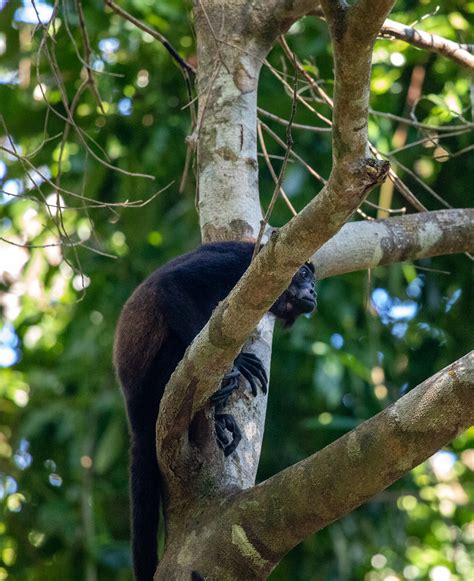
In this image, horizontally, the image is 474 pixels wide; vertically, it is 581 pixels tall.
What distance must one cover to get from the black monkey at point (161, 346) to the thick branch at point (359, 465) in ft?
1.59

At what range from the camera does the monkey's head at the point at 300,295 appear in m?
3.83

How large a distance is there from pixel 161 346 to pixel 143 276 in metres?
2.48

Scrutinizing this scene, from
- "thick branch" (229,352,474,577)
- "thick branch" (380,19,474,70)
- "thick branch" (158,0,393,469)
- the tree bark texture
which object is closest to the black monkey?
the tree bark texture

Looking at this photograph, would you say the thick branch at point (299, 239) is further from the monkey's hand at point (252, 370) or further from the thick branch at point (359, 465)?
the monkey's hand at point (252, 370)

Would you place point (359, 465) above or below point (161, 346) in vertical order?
above

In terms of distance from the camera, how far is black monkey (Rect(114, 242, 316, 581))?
3.07 m

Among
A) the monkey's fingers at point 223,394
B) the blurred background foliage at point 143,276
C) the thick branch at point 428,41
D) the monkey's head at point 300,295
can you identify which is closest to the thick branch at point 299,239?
the monkey's fingers at point 223,394

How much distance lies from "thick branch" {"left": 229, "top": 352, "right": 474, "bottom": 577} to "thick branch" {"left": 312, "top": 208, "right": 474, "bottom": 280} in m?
1.42

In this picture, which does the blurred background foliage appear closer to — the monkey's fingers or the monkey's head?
the monkey's head

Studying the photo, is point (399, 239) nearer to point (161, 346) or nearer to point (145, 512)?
point (161, 346)

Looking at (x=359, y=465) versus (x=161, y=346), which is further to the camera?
(x=161, y=346)

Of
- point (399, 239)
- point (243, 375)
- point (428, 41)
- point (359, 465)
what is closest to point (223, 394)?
point (243, 375)

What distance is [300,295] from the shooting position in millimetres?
3910

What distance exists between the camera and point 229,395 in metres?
3.04
